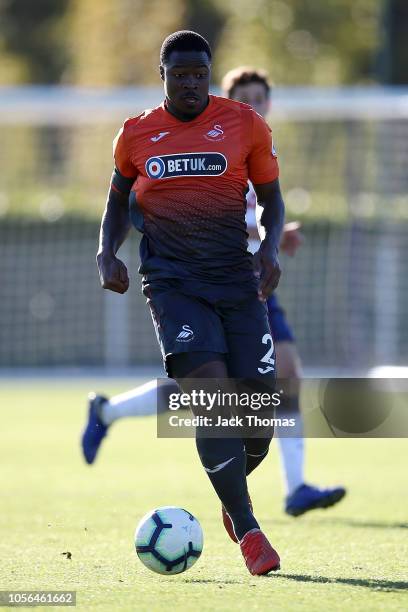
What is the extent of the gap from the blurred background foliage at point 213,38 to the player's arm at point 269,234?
10919 mm

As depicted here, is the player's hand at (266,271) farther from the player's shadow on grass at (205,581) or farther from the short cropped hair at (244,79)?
the short cropped hair at (244,79)

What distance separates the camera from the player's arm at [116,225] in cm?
619

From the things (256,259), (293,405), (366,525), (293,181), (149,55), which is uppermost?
(149,55)

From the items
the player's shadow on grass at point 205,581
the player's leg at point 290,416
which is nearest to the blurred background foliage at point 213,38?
the player's leg at point 290,416

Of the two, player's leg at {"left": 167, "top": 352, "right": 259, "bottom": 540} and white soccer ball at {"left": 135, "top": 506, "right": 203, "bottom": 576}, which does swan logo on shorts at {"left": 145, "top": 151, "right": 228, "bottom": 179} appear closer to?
player's leg at {"left": 167, "top": 352, "right": 259, "bottom": 540}

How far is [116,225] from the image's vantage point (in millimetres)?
6473

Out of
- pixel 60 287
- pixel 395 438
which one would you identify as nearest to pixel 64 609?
pixel 395 438

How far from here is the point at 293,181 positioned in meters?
18.5

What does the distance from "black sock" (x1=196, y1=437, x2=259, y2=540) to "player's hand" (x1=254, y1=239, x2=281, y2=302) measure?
67cm

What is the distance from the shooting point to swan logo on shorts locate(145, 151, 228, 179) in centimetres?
617

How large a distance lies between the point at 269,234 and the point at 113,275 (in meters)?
0.72

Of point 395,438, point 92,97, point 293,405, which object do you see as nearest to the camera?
point 293,405

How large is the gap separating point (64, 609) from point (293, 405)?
3459mm

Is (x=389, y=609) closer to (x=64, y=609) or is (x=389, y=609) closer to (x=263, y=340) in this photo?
(x=64, y=609)
